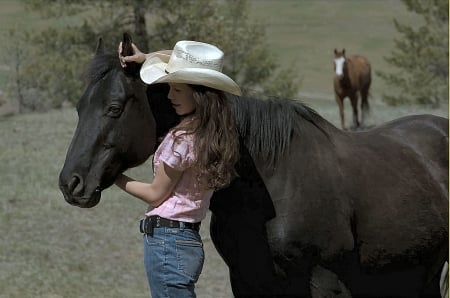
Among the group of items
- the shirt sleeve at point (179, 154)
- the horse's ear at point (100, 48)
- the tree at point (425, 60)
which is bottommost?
the tree at point (425, 60)

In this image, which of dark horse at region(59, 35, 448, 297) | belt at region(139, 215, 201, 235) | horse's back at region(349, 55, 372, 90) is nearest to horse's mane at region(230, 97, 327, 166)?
dark horse at region(59, 35, 448, 297)

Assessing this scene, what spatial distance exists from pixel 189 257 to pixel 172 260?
7 centimetres

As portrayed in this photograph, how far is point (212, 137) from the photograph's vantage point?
11.1ft

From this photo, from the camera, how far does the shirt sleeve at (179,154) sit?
3377mm

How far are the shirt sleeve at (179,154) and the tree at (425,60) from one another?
2511 centimetres

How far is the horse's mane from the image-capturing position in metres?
3.89

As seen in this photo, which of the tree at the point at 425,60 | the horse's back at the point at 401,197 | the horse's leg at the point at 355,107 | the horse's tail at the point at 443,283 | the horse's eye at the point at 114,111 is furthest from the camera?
the tree at the point at 425,60

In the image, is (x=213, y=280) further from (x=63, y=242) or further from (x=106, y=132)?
(x=106, y=132)

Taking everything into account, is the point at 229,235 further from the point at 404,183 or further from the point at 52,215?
the point at 52,215

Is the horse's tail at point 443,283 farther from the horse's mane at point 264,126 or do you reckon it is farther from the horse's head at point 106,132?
the horse's head at point 106,132

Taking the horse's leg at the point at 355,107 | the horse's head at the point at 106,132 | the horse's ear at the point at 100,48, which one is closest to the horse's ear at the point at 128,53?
the horse's head at the point at 106,132

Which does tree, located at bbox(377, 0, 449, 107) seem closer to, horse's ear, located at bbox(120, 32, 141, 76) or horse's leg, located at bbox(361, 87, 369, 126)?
horse's leg, located at bbox(361, 87, 369, 126)

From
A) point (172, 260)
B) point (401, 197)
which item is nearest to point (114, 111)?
point (172, 260)

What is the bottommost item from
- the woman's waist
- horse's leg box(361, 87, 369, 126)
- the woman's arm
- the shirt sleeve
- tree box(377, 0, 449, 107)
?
tree box(377, 0, 449, 107)
